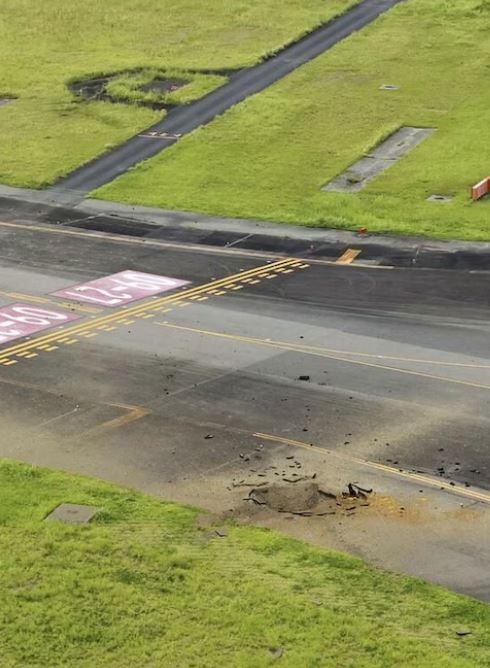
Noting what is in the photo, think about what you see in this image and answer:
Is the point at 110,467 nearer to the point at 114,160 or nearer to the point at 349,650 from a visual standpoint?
the point at 349,650

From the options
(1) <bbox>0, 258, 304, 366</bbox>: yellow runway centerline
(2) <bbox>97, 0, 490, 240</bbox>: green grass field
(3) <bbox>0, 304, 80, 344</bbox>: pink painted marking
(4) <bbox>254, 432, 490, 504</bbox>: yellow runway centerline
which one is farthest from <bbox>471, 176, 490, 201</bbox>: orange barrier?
(4) <bbox>254, 432, 490, 504</bbox>: yellow runway centerline

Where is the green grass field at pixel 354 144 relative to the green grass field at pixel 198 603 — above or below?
above

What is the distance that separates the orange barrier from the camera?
81.8 meters

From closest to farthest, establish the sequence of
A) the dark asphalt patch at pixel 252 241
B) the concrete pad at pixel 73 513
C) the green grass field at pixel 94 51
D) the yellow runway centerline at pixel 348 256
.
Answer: the concrete pad at pixel 73 513, the dark asphalt patch at pixel 252 241, the yellow runway centerline at pixel 348 256, the green grass field at pixel 94 51

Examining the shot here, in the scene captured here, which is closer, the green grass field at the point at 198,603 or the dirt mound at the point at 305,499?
the green grass field at the point at 198,603

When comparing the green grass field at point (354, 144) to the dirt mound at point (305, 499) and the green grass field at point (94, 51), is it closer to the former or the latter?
the green grass field at point (94, 51)

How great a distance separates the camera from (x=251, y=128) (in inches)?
3927

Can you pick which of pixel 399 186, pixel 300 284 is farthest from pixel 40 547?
pixel 399 186

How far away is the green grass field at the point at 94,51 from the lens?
3893 inches

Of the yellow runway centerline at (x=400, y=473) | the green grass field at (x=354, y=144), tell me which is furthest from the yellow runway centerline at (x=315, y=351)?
the green grass field at (x=354, y=144)

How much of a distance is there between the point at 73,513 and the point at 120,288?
2666 cm

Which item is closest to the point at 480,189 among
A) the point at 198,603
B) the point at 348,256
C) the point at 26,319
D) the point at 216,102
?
the point at 348,256

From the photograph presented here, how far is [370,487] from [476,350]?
49.3 feet

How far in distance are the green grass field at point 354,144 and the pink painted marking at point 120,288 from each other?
1203 cm
